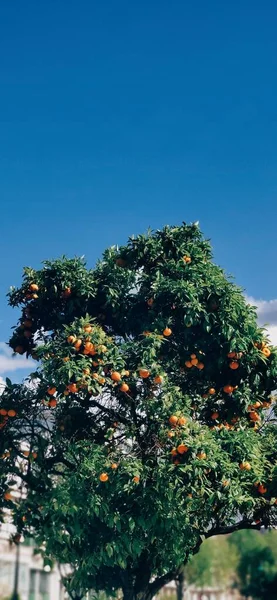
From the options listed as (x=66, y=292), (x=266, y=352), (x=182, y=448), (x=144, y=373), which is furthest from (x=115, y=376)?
(x=266, y=352)

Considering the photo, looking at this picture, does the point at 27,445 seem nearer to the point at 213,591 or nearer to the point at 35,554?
the point at 35,554

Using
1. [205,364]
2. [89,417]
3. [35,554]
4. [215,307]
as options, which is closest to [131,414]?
[89,417]

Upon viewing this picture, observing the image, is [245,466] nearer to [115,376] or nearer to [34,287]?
[115,376]

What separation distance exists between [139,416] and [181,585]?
3621mm

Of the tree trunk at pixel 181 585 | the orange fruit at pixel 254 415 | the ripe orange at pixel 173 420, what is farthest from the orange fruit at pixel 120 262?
the tree trunk at pixel 181 585

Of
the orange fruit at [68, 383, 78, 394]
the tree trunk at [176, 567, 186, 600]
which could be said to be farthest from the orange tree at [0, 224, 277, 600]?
the tree trunk at [176, 567, 186, 600]

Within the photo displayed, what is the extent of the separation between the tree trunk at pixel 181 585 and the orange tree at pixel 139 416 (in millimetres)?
346

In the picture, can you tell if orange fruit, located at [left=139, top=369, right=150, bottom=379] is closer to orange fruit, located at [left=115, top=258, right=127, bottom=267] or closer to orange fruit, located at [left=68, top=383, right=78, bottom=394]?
orange fruit, located at [left=68, top=383, right=78, bottom=394]

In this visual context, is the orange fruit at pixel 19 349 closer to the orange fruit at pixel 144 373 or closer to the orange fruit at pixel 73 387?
the orange fruit at pixel 73 387

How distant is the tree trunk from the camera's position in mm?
10173

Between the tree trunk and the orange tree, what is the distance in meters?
0.35

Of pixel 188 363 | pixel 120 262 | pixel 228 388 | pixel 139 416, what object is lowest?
pixel 139 416

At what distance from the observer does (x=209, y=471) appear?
26.8 ft

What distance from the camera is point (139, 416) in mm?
9117
